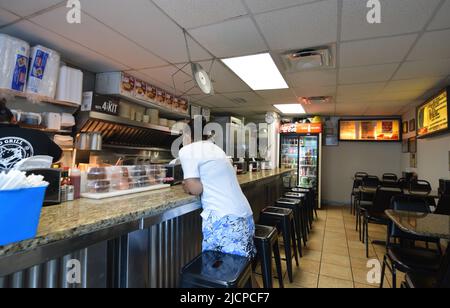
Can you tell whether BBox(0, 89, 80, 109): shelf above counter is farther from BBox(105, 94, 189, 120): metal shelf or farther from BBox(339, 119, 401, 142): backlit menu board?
BBox(339, 119, 401, 142): backlit menu board

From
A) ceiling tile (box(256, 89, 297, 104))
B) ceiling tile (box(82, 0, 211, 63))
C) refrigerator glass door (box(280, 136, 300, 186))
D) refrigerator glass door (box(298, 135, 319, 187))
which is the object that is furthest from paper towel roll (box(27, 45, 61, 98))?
refrigerator glass door (box(298, 135, 319, 187))

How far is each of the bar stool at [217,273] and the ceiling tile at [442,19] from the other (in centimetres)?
241

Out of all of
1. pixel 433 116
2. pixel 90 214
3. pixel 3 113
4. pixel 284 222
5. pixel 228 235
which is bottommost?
pixel 284 222

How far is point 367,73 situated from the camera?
3.49 m

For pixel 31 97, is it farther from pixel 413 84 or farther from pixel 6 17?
pixel 413 84

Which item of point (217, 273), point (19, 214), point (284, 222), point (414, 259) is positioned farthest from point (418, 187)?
point (19, 214)

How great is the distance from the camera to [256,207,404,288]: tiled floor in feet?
8.89

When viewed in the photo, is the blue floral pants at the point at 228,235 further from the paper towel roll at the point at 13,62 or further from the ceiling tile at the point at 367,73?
the ceiling tile at the point at 367,73

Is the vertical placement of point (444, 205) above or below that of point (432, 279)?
above

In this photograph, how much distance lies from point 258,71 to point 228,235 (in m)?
2.54

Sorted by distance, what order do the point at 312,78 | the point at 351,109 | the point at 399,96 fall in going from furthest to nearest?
the point at 351,109 < the point at 399,96 < the point at 312,78

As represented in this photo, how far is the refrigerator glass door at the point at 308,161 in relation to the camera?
7016 mm

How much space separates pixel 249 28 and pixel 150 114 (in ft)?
8.95

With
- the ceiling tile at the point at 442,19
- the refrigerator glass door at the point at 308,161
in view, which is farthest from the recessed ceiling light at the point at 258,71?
the refrigerator glass door at the point at 308,161
